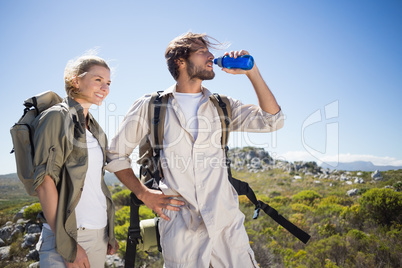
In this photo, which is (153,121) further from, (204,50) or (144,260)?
(144,260)

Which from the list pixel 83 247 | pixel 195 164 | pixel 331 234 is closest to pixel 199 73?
pixel 195 164

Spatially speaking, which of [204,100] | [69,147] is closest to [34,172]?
[69,147]

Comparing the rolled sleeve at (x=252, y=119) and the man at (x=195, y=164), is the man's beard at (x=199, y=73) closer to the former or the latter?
the man at (x=195, y=164)

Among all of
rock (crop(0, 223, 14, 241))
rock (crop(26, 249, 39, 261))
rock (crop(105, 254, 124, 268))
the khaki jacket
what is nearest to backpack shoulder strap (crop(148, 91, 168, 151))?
the khaki jacket

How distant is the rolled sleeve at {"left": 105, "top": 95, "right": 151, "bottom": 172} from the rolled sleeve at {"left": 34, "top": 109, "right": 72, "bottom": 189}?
55cm

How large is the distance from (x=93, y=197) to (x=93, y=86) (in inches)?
37.5

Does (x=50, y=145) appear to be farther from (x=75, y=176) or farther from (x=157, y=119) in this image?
(x=157, y=119)

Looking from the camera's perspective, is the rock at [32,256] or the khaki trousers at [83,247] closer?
the khaki trousers at [83,247]

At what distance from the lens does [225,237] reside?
217 centimetres

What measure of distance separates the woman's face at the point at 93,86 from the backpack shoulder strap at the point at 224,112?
101cm

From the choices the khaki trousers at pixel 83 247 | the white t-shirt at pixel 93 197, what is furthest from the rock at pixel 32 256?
the white t-shirt at pixel 93 197

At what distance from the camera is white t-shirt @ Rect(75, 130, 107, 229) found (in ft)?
6.47

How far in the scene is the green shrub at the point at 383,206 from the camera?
6969 millimetres

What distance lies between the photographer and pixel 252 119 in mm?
2514
